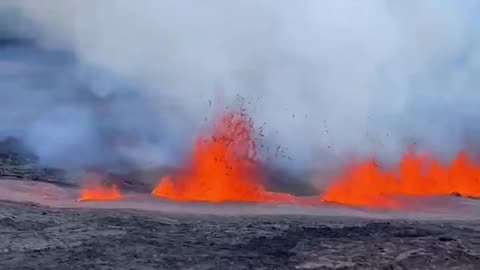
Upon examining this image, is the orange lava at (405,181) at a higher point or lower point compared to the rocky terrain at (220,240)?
higher

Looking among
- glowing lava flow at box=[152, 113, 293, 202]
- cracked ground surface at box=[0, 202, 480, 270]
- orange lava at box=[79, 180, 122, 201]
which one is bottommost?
cracked ground surface at box=[0, 202, 480, 270]

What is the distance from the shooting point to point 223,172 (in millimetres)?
12359

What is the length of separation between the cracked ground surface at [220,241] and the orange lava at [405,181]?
80.8 inches

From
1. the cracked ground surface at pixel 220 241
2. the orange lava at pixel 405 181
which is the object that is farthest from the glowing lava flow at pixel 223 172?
the cracked ground surface at pixel 220 241

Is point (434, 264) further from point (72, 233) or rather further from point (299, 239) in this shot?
point (72, 233)

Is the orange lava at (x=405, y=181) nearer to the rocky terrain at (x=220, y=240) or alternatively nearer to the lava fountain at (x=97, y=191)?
the rocky terrain at (x=220, y=240)

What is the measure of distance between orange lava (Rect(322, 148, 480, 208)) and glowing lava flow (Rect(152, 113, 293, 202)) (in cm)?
107

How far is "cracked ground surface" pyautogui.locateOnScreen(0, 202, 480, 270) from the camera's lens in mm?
7965

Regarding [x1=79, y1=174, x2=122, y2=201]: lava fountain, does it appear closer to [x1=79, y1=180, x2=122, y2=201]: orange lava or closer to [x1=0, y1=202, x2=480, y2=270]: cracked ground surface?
[x1=79, y1=180, x2=122, y2=201]: orange lava

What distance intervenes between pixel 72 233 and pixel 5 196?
2.40 metres

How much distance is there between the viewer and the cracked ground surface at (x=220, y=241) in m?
7.96

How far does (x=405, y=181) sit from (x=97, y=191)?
15.9 ft

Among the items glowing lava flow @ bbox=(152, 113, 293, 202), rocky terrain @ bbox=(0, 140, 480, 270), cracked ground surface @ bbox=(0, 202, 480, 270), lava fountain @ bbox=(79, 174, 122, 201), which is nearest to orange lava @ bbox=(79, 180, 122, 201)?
lava fountain @ bbox=(79, 174, 122, 201)

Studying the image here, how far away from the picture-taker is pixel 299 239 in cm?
890
